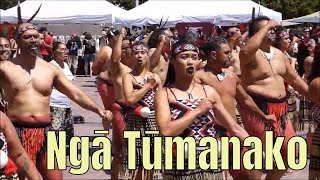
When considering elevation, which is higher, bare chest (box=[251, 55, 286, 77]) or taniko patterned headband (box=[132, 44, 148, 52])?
taniko patterned headband (box=[132, 44, 148, 52])

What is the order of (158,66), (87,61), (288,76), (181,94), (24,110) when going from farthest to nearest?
1. (87,61)
2. (158,66)
3. (288,76)
4. (24,110)
5. (181,94)

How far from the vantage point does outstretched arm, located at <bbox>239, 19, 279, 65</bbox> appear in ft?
22.8

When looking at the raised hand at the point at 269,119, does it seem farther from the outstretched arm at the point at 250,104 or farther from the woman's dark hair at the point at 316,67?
the woman's dark hair at the point at 316,67

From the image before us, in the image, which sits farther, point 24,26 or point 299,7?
point 299,7

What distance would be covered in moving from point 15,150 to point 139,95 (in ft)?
8.34

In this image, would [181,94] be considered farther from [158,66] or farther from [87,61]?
[87,61]

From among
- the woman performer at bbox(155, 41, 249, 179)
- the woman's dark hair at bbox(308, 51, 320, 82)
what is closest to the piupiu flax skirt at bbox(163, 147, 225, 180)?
the woman performer at bbox(155, 41, 249, 179)

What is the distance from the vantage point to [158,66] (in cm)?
857

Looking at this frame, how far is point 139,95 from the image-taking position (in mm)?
6914

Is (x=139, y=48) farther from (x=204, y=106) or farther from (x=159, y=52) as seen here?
(x=204, y=106)

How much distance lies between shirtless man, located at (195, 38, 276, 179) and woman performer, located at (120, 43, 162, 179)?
2.14 ft

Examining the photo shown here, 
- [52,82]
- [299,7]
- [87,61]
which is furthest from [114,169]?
[299,7]

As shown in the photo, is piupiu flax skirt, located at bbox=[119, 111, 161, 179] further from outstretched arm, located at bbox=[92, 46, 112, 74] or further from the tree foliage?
the tree foliage

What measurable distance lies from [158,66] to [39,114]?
8.48ft
